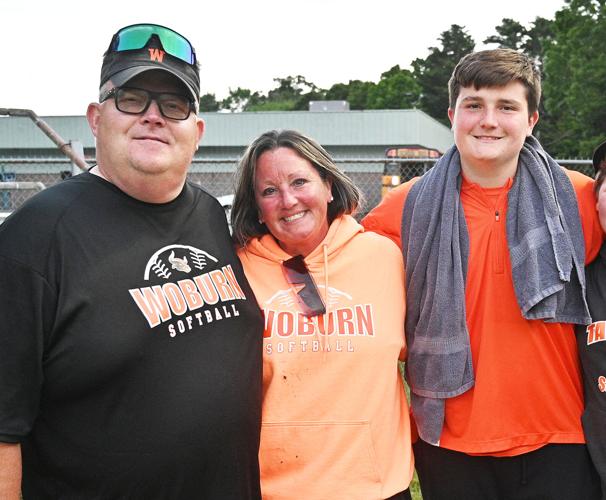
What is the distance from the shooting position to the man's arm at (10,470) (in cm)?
197

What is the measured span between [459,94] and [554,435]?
5.01 ft

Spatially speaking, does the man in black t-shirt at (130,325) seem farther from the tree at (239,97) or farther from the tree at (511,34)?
the tree at (239,97)

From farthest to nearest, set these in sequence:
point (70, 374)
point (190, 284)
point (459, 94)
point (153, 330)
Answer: point (459, 94), point (190, 284), point (153, 330), point (70, 374)

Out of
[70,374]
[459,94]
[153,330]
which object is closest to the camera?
[70,374]

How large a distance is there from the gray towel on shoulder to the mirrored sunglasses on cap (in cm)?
127

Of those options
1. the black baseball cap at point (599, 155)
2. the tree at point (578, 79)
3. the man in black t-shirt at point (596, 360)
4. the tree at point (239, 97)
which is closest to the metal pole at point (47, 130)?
the black baseball cap at point (599, 155)

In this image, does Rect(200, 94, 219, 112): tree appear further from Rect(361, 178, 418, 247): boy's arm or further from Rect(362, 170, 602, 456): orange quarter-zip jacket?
Rect(362, 170, 602, 456): orange quarter-zip jacket

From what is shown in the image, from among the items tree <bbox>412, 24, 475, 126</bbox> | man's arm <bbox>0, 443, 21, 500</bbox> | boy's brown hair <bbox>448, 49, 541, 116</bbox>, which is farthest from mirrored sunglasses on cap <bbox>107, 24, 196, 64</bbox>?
tree <bbox>412, 24, 475, 126</bbox>

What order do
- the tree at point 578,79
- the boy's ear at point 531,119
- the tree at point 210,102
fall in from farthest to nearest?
1. the tree at point 210,102
2. the tree at point 578,79
3. the boy's ear at point 531,119

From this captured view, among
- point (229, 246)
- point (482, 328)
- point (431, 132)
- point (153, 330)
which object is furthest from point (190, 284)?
point (431, 132)

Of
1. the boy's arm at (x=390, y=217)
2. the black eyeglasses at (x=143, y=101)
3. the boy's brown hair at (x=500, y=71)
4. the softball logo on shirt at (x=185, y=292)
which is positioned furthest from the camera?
the boy's arm at (x=390, y=217)

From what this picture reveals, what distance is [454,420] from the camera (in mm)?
2754

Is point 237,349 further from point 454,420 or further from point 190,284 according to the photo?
point 454,420

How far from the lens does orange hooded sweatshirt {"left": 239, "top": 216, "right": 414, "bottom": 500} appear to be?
2.48 meters
